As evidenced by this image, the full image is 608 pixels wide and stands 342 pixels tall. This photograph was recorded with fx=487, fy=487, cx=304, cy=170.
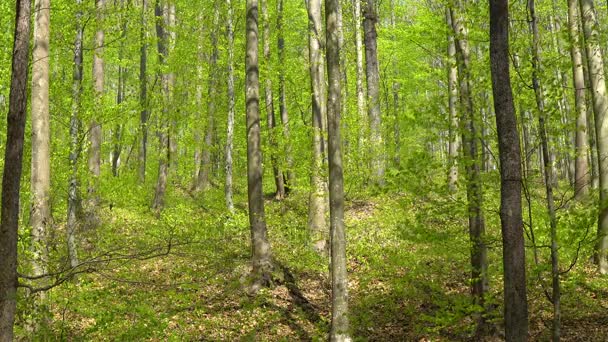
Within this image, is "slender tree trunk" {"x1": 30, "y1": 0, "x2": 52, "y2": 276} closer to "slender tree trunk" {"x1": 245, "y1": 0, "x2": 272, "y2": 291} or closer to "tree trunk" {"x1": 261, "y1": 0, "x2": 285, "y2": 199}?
"slender tree trunk" {"x1": 245, "y1": 0, "x2": 272, "y2": 291}

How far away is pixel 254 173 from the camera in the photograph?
451 inches

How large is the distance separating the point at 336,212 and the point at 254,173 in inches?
127

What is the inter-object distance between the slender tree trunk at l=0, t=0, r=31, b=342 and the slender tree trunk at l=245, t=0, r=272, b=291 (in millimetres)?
6073

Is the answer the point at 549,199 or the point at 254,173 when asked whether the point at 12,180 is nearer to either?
the point at 254,173

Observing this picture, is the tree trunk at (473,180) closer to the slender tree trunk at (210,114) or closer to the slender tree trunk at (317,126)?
the slender tree trunk at (317,126)

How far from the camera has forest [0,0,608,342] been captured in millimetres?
6520

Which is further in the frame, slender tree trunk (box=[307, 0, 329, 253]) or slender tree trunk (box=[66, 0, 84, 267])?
slender tree trunk (box=[307, 0, 329, 253])

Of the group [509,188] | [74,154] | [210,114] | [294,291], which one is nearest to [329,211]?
[294,291]

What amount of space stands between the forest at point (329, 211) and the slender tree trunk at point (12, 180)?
0.05 feet

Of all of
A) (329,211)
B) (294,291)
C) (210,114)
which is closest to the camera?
(294,291)

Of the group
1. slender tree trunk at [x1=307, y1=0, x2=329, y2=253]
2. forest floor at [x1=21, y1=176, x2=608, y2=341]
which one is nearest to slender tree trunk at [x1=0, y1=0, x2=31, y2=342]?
forest floor at [x1=21, y1=176, x2=608, y2=341]

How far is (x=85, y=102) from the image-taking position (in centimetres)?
1063

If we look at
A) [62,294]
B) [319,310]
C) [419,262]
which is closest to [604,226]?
[419,262]

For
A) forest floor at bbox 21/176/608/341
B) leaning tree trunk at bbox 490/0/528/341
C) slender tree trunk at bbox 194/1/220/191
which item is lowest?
forest floor at bbox 21/176/608/341
